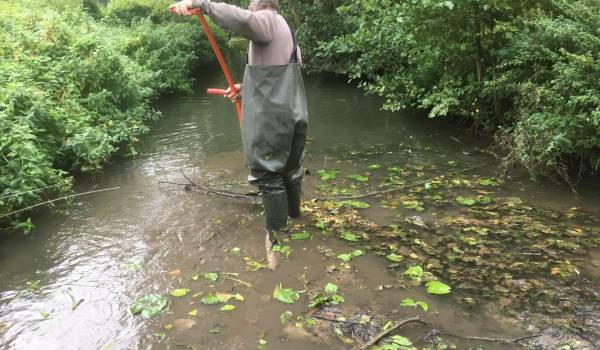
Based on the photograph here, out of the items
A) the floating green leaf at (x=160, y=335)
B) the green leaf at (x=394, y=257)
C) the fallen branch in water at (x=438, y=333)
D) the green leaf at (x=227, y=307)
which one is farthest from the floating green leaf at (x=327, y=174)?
the floating green leaf at (x=160, y=335)

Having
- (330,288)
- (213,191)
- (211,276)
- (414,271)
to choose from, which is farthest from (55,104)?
(414,271)

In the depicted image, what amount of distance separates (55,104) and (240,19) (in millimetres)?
3996

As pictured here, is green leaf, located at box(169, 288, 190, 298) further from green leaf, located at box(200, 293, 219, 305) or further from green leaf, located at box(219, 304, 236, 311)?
green leaf, located at box(219, 304, 236, 311)

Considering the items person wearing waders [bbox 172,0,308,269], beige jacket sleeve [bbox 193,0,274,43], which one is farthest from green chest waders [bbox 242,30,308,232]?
beige jacket sleeve [bbox 193,0,274,43]

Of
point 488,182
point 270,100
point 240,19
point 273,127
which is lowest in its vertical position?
point 488,182

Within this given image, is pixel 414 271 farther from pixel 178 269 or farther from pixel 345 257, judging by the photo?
pixel 178 269

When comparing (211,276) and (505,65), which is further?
(505,65)

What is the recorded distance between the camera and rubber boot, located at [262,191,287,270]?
422 centimetres

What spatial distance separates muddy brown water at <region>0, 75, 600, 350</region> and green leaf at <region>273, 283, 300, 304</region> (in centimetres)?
5

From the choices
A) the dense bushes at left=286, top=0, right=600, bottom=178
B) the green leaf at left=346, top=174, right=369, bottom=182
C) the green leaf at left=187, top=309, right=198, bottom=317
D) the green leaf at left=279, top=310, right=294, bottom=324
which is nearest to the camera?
the green leaf at left=279, top=310, right=294, bottom=324

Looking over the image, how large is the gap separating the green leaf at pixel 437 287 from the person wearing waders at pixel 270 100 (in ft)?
3.97

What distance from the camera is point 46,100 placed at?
596cm

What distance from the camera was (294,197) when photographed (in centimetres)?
466

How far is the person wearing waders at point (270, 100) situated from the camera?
12.7 feet
